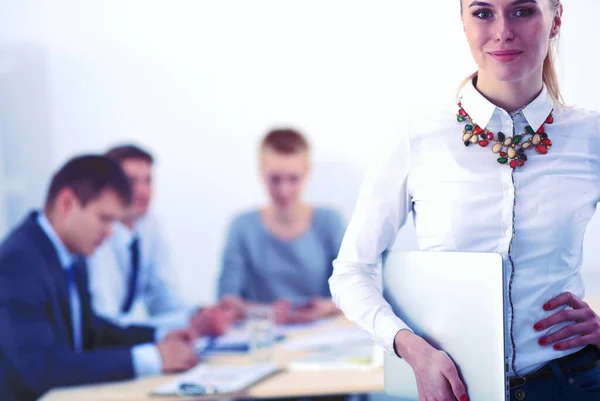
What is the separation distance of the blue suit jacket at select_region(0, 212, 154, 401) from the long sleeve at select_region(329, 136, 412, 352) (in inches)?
47.6

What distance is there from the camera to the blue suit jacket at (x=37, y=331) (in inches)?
90.6

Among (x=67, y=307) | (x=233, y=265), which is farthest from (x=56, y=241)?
(x=233, y=265)

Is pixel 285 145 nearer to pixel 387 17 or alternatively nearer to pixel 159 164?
pixel 159 164

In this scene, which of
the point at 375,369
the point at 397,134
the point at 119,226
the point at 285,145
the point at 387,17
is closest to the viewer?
the point at 397,134

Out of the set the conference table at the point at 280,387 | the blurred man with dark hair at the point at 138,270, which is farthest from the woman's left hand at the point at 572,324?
the blurred man with dark hair at the point at 138,270

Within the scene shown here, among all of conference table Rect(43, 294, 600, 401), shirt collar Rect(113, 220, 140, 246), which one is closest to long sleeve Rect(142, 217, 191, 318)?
shirt collar Rect(113, 220, 140, 246)

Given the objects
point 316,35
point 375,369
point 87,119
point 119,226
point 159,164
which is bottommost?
point 375,369

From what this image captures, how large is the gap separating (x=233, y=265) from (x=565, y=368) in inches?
110

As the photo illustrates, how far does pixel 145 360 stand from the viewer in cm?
232

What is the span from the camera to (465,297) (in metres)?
1.25

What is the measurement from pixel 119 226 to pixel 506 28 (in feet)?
8.88

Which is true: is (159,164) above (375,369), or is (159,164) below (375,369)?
above

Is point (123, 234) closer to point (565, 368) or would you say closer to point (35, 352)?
point (35, 352)

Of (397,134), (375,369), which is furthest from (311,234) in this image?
(397,134)
